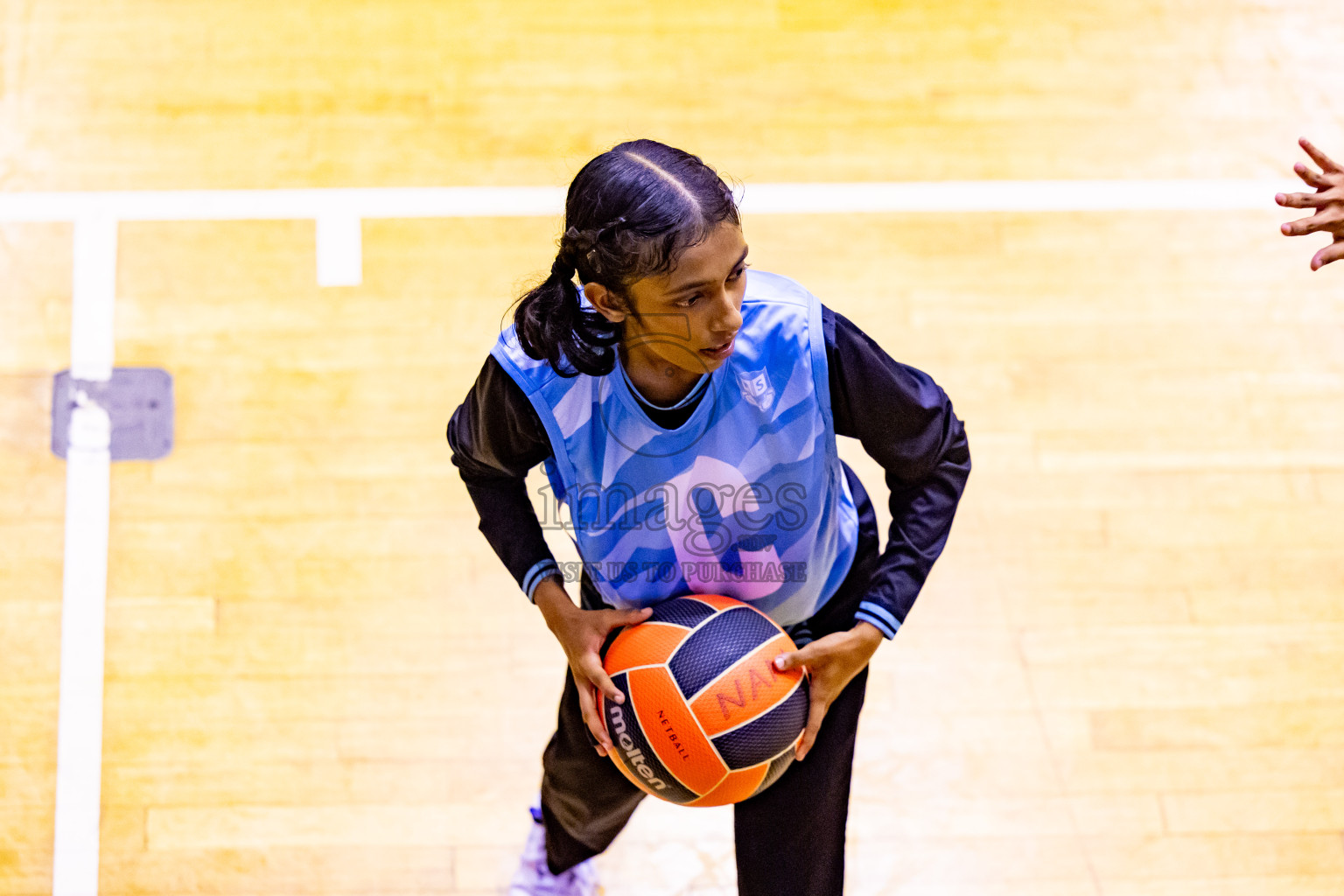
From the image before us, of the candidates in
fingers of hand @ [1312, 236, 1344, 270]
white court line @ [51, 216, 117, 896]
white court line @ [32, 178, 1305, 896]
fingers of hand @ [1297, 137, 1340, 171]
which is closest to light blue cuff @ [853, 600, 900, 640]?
fingers of hand @ [1312, 236, 1344, 270]

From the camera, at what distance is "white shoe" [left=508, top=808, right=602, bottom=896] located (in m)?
2.76

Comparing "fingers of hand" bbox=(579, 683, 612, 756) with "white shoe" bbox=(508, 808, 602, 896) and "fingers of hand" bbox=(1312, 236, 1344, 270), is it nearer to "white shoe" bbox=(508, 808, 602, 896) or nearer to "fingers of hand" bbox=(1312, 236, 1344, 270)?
"white shoe" bbox=(508, 808, 602, 896)

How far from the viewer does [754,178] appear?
12.0 feet

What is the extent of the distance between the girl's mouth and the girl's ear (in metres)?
0.15

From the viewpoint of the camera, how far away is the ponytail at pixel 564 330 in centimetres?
187

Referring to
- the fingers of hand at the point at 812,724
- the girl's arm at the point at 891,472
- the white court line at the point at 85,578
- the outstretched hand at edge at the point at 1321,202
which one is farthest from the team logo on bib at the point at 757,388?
the white court line at the point at 85,578

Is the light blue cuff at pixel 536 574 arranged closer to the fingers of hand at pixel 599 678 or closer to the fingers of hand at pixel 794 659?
the fingers of hand at pixel 599 678

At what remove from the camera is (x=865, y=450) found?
2107 mm

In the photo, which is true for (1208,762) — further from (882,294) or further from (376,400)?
(376,400)

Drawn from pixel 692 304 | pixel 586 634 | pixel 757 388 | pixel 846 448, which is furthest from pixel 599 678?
pixel 846 448

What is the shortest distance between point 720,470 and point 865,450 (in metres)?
0.29

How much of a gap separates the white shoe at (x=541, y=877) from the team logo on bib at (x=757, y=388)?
135cm

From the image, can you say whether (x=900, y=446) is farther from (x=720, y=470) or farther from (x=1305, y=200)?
(x=1305, y=200)

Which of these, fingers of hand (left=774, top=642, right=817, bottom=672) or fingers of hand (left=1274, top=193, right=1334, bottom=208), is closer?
fingers of hand (left=774, top=642, right=817, bottom=672)
